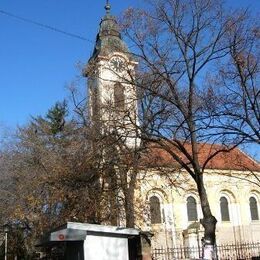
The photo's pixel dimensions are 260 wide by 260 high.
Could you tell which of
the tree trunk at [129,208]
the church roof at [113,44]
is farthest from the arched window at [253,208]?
the church roof at [113,44]

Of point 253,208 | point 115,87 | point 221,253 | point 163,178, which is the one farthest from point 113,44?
point 253,208

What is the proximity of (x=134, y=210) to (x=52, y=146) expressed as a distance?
24.8ft

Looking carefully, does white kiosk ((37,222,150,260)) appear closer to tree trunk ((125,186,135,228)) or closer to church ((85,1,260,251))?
church ((85,1,260,251))

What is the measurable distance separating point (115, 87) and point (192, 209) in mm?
21630

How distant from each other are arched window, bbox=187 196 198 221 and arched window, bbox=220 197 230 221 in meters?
3.08

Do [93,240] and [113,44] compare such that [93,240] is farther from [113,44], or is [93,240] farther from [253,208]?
[253,208]

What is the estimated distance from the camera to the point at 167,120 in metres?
20.3

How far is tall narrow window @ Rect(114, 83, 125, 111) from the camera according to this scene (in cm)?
2229

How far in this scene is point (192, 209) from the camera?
42750 millimetres

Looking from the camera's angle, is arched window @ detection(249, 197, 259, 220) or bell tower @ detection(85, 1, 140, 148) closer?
bell tower @ detection(85, 1, 140, 148)

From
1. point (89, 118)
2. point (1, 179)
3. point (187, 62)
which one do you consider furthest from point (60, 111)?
point (187, 62)

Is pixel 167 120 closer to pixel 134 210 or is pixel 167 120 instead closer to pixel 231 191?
pixel 134 210

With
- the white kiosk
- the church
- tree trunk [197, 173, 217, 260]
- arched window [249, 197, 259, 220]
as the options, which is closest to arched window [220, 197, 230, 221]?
the church

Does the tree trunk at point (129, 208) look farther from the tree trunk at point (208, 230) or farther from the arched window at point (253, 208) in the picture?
the arched window at point (253, 208)
